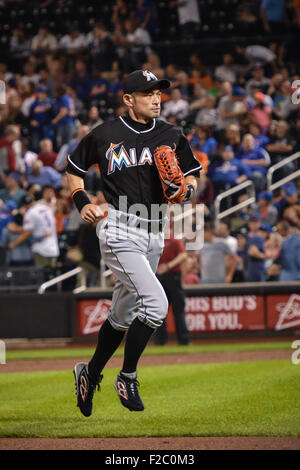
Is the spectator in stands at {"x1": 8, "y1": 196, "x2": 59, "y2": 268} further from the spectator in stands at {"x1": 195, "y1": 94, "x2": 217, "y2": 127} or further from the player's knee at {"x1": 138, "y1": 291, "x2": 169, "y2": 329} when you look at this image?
the player's knee at {"x1": 138, "y1": 291, "x2": 169, "y2": 329}

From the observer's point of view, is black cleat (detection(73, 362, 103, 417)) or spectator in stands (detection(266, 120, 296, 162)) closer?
black cleat (detection(73, 362, 103, 417))

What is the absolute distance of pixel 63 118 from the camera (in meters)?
19.0

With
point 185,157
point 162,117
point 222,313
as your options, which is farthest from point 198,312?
point 185,157

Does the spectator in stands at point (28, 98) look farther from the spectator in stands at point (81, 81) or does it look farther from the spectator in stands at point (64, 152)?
the spectator in stands at point (64, 152)

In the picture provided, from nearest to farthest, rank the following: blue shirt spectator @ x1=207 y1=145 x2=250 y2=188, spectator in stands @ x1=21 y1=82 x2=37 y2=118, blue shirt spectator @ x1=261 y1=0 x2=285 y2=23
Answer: blue shirt spectator @ x1=207 y1=145 x2=250 y2=188
blue shirt spectator @ x1=261 y1=0 x2=285 y2=23
spectator in stands @ x1=21 y1=82 x2=37 y2=118

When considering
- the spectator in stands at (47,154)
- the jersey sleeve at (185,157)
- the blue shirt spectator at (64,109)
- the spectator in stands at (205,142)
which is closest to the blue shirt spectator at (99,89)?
the blue shirt spectator at (64,109)

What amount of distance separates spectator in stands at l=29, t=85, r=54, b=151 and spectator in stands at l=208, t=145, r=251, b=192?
5116mm

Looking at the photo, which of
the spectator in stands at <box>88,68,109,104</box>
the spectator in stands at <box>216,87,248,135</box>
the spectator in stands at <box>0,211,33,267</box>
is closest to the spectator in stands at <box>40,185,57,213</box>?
the spectator in stands at <box>0,211,33,267</box>

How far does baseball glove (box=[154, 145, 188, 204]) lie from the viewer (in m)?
5.60

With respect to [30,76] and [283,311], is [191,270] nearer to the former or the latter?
[283,311]

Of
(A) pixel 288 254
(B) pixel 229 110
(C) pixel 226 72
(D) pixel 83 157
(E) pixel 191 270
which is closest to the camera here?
(D) pixel 83 157

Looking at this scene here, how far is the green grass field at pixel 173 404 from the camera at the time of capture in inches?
221

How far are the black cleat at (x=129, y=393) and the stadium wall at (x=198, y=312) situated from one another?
876cm

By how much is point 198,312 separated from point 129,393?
894cm
